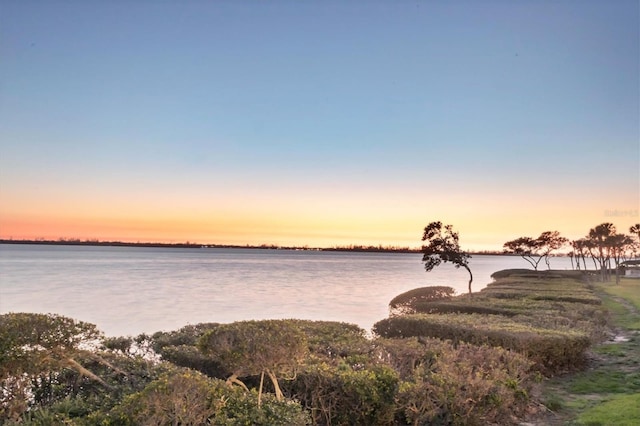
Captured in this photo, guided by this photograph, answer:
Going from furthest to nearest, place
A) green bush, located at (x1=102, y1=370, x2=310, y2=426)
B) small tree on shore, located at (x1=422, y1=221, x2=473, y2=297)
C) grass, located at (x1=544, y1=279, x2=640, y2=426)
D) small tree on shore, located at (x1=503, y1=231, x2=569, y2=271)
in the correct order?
small tree on shore, located at (x1=503, y1=231, x2=569, y2=271)
small tree on shore, located at (x1=422, y1=221, x2=473, y2=297)
grass, located at (x1=544, y1=279, x2=640, y2=426)
green bush, located at (x1=102, y1=370, x2=310, y2=426)

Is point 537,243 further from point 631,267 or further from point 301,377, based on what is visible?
point 301,377

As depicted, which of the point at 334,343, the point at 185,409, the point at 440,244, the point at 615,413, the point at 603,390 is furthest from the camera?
the point at 440,244

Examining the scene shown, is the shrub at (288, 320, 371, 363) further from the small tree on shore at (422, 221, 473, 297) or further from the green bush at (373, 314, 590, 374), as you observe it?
the small tree on shore at (422, 221, 473, 297)

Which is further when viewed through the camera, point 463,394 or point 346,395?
point 463,394

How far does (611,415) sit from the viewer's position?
8492mm

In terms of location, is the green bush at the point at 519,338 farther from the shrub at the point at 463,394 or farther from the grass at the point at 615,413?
the shrub at the point at 463,394

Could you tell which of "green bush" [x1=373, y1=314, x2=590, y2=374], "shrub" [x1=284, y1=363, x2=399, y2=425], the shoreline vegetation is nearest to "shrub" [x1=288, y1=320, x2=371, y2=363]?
the shoreline vegetation

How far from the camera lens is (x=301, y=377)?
7605 millimetres

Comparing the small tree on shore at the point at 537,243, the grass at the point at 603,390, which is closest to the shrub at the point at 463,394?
the grass at the point at 603,390

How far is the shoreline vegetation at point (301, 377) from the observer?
17.8 ft

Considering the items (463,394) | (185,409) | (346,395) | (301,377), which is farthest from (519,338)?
(185,409)

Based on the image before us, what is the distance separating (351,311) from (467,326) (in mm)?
16691

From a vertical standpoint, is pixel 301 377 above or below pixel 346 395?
above

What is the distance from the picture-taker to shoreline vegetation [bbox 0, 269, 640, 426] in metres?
5.44
